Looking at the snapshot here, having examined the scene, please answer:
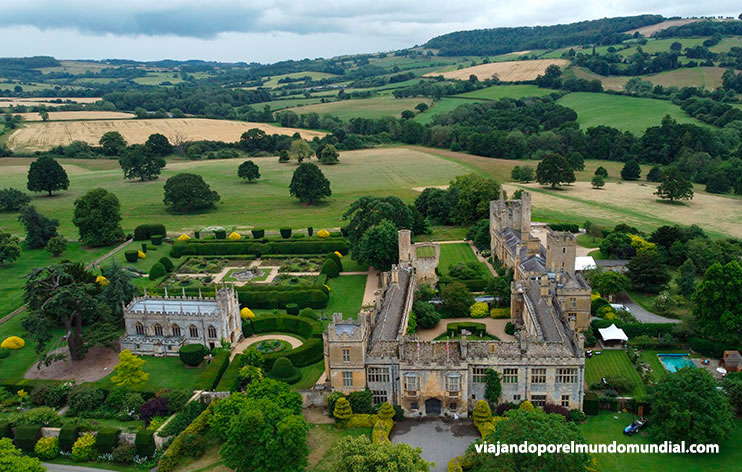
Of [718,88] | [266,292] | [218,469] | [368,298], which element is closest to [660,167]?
[718,88]

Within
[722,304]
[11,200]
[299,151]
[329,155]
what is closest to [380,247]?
[722,304]

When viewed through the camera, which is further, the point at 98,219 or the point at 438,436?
the point at 98,219

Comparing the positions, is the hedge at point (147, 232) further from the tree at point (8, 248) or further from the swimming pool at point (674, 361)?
the swimming pool at point (674, 361)

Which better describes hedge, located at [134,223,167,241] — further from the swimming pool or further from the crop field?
the swimming pool

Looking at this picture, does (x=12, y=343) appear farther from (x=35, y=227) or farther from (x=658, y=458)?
(x=658, y=458)

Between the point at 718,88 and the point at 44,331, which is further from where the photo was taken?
the point at 718,88

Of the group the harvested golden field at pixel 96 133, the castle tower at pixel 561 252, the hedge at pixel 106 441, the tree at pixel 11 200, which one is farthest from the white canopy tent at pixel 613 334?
the harvested golden field at pixel 96 133

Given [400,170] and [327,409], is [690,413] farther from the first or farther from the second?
[400,170]
